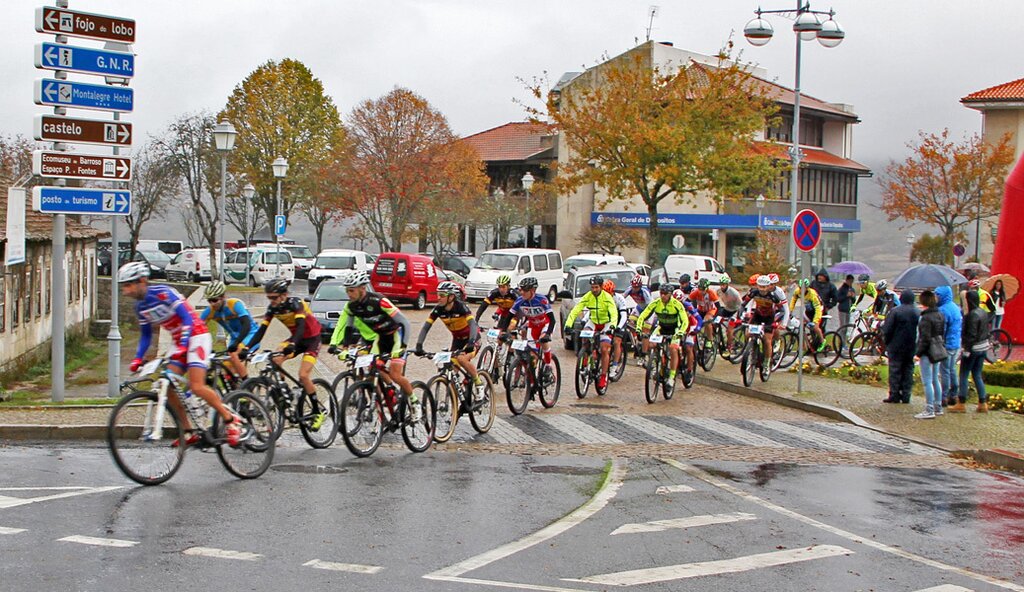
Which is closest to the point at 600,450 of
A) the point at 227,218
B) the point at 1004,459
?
the point at 1004,459

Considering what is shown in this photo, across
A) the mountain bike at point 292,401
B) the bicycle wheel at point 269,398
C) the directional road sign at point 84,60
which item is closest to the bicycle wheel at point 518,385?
the mountain bike at point 292,401

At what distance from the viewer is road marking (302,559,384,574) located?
276 inches

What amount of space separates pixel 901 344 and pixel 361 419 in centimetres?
927

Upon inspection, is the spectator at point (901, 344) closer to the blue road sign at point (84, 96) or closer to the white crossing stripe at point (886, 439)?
the white crossing stripe at point (886, 439)

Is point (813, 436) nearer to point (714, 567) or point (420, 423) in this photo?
point (420, 423)

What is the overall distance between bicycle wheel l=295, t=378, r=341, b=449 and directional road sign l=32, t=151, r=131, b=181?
212 inches

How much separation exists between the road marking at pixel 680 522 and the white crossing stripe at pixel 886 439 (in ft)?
17.7

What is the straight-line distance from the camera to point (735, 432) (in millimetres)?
14742

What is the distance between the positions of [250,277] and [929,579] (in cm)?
5063

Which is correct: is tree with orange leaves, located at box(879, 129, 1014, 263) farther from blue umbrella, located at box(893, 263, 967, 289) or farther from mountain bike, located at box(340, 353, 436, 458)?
mountain bike, located at box(340, 353, 436, 458)

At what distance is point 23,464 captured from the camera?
34.7 ft

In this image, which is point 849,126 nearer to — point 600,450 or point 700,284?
point 700,284

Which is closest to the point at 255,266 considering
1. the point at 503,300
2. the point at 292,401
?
the point at 503,300

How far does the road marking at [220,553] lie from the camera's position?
722 cm
